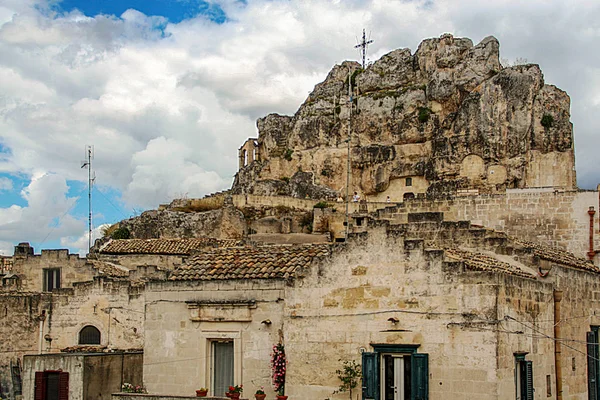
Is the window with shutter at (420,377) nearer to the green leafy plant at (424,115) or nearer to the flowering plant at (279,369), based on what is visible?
the flowering plant at (279,369)

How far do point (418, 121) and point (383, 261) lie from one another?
5900cm

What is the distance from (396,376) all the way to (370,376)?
61 centimetres

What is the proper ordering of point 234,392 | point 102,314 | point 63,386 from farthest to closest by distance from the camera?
1. point 102,314
2. point 63,386
3. point 234,392

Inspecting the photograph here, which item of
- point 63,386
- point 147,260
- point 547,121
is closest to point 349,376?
point 63,386

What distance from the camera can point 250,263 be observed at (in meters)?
21.2

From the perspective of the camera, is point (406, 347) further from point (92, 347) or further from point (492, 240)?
point (92, 347)

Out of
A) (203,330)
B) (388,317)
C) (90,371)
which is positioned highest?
(388,317)

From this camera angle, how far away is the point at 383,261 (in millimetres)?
17922

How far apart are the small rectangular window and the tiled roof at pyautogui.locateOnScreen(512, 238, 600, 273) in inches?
863

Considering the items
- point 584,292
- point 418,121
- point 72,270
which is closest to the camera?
point 584,292

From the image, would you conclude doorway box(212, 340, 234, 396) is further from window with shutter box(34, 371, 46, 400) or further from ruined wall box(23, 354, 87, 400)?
window with shutter box(34, 371, 46, 400)

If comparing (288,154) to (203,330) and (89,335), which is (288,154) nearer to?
(89,335)

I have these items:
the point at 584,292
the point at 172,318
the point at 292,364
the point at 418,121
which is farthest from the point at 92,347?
the point at 418,121

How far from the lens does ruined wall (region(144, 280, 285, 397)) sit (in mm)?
19703
